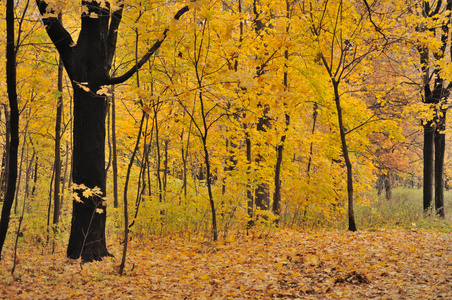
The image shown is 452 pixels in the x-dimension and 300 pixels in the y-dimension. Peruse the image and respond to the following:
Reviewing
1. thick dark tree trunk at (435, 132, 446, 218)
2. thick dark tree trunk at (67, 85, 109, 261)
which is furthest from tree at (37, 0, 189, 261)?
thick dark tree trunk at (435, 132, 446, 218)

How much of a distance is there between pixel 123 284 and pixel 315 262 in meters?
2.79

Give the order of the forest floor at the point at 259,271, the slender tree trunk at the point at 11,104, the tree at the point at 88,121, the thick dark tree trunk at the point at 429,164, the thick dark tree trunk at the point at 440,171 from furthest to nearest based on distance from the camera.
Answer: the thick dark tree trunk at the point at 440,171
the thick dark tree trunk at the point at 429,164
the tree at the point at 88,121
the slender tree trunk at the point at 11,104
the forest floor at the point at 259,271

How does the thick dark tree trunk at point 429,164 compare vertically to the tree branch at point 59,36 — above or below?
below

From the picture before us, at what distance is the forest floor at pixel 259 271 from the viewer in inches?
159

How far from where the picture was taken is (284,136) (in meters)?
8.45

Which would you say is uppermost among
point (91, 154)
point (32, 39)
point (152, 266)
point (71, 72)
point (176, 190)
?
point (32, 39)

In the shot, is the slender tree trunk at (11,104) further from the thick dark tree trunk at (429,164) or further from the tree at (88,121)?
the thick dark tree trunk at (429,164)

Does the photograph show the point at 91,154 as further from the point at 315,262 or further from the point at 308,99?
the point at 308,99

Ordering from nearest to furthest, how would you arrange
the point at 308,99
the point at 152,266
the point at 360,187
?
the point at 152,266
the point at 308,99
the point at 360,187

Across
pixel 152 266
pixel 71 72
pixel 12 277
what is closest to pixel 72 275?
pixel 12 277

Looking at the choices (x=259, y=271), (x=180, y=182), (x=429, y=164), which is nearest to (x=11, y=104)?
(x=259, y=271)

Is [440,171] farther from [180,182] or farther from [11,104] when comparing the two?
[11,104]

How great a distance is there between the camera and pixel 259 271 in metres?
4.99

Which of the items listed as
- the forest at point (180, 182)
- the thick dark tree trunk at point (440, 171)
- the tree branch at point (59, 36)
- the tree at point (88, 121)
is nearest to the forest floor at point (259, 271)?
A: the forest at point (180, 182)
